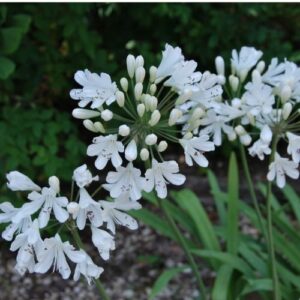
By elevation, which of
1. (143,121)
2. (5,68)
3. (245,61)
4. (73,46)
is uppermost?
(73,46)

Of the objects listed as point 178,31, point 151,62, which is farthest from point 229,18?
point 151,62

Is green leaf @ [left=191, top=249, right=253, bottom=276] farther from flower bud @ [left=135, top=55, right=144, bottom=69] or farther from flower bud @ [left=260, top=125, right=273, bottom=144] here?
flower bud @ [left=135, top=55, right=144, bottom=69]

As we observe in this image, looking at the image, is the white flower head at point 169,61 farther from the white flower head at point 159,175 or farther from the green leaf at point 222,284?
the green leaf at point 222,284

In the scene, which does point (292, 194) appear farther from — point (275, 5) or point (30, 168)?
point (275, 5)

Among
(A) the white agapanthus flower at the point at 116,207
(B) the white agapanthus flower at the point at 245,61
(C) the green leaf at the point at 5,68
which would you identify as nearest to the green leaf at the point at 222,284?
(B) the white agapanthus flower at the point at 245,61

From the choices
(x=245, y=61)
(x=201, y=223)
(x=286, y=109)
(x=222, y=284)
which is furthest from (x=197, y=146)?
(x=201, y=223)

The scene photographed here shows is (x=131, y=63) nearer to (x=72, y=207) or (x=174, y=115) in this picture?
(x=174, y=115)
